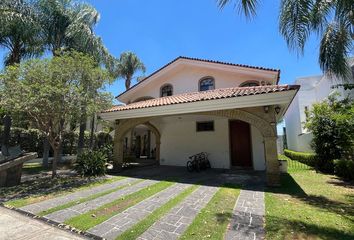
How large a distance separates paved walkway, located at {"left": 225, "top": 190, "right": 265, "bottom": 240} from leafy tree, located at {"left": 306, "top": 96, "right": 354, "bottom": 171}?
25.8ft

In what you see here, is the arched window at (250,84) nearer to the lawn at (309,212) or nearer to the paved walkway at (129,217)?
the lawn at (309,212)

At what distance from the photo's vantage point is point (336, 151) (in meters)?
12.8

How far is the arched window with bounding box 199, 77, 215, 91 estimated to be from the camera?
1587cm

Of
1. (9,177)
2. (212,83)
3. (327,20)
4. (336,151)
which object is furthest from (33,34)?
(336,151)

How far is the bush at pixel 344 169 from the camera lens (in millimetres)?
10533

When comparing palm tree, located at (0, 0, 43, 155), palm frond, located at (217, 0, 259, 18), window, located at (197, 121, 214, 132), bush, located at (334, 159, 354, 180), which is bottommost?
bush, located at (334, 159, 354, 180)

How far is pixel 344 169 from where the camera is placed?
11102 mm

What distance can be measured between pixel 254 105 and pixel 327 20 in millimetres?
3816

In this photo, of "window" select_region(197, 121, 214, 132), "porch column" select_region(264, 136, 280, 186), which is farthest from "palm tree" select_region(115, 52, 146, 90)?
"porch column" select_region(264, 136, 280, 186)

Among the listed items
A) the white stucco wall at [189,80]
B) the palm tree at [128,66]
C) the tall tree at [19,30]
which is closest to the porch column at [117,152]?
the white stucco wall at [189,80]

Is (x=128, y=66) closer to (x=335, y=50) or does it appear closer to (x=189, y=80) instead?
(x=189, y=80)

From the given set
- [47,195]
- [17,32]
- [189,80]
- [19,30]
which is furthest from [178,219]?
[17,32]

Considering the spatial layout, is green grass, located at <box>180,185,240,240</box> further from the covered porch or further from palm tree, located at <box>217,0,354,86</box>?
palm tree, located at <box>217,0,354,86</box>

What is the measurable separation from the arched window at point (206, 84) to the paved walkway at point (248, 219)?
9793 millimetres
